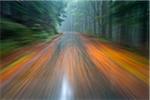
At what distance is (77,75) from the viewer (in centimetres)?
254

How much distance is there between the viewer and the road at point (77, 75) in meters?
2.05

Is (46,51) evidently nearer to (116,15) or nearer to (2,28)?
(2,28)

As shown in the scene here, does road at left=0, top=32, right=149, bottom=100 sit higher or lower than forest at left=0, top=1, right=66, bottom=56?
lower

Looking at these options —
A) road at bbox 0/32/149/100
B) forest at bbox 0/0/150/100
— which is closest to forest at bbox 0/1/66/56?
forest at bbox 0/0/150/100

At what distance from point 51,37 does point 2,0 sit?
145 centimetres

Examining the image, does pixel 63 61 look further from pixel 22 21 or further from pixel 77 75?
pixel 22 21

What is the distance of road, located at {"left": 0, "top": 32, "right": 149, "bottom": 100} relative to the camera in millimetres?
2051

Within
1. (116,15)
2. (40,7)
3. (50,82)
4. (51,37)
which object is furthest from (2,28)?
(116,15)

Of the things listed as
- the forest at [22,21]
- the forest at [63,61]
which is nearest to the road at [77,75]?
the forest at [63,61]

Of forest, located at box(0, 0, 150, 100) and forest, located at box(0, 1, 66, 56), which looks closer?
forest, located at box(0, 0, 150, 100)

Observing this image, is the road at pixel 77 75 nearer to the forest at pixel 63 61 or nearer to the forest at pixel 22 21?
the forest at pixel 63 61

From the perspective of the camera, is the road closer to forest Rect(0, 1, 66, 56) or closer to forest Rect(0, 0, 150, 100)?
forest Rect(0, 0, 150, 100)

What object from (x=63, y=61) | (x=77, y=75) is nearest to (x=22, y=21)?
(x=63, y=61)

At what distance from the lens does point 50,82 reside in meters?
2.34
